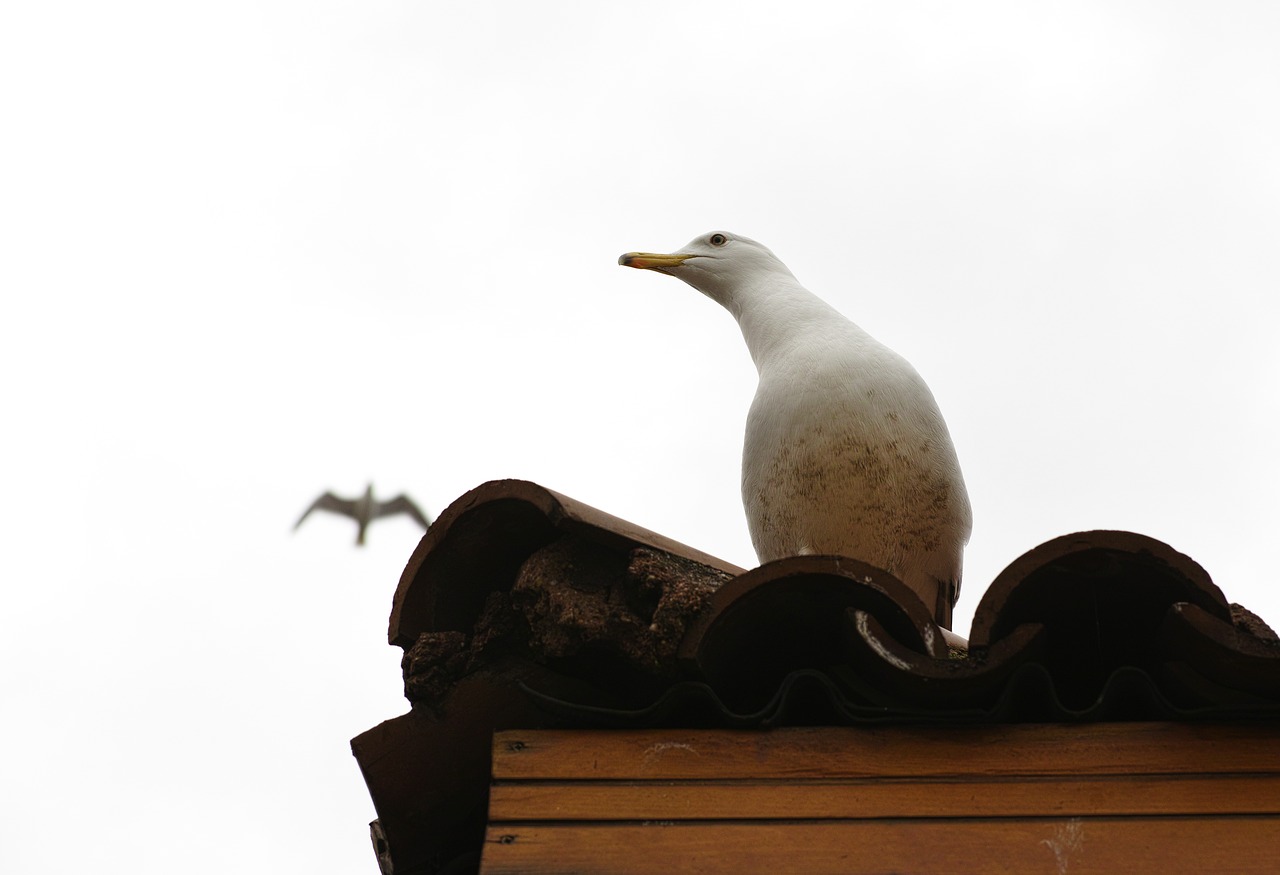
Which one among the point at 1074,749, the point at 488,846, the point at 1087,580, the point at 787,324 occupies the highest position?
the point at 787,324

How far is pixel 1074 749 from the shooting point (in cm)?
257

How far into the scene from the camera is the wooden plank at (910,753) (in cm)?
255

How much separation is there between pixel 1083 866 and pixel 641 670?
792mm

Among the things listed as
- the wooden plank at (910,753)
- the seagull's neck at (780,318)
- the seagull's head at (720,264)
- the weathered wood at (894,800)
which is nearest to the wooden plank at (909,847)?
the weathered wood at (894,800)

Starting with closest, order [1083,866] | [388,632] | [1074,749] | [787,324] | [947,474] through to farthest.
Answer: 1. [1083,866]
2. [1074,749]
3. [388,632]
4. [947,474]
5. [787,324]

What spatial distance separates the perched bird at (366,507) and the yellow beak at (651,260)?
6796mm

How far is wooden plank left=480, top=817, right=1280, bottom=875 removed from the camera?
7.86ft

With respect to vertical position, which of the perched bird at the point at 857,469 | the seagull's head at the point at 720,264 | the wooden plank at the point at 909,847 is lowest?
the wooden plank at the point at 909,847

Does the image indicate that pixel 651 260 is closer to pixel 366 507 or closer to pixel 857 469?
pixel 857 469

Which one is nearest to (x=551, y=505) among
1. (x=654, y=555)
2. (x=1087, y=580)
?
(x=654, y=555)

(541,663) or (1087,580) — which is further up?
(1087,580)

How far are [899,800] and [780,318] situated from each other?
2178 millimetres

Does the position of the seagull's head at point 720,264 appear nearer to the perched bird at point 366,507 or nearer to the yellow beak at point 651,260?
the yellow beak at point 651,260

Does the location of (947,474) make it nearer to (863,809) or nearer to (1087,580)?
(1087,580)
